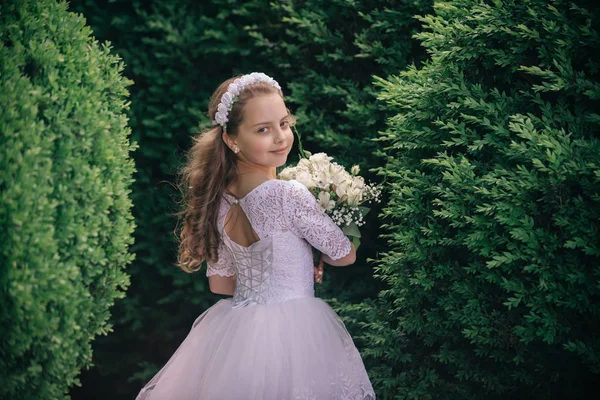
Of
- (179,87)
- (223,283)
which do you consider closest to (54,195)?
(223,283)

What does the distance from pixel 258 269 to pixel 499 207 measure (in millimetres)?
1321

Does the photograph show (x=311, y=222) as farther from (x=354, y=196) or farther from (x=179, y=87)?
(x=179, y=87)

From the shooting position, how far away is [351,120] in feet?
16.2

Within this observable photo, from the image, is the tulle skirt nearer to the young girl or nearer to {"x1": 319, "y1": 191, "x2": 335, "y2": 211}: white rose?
the young girl

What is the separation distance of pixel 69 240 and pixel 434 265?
195 cm

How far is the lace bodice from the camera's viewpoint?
10.7ft

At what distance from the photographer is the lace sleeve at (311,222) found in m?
3.27

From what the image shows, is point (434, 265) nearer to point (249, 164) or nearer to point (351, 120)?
point (249, 164)

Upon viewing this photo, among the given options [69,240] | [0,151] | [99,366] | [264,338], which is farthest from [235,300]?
[99,366]

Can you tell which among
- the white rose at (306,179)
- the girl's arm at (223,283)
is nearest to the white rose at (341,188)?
the white rose at (306,179)

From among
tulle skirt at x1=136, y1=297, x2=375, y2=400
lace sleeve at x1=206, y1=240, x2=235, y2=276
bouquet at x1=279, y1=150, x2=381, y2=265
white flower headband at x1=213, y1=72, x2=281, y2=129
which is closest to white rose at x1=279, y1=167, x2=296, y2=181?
bouquet at x1=279, y1=150, x2=381, y2=265

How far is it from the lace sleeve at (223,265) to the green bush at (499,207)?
940mm

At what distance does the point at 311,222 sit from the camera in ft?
10.8

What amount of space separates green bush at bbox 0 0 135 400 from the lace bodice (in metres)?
0.67
